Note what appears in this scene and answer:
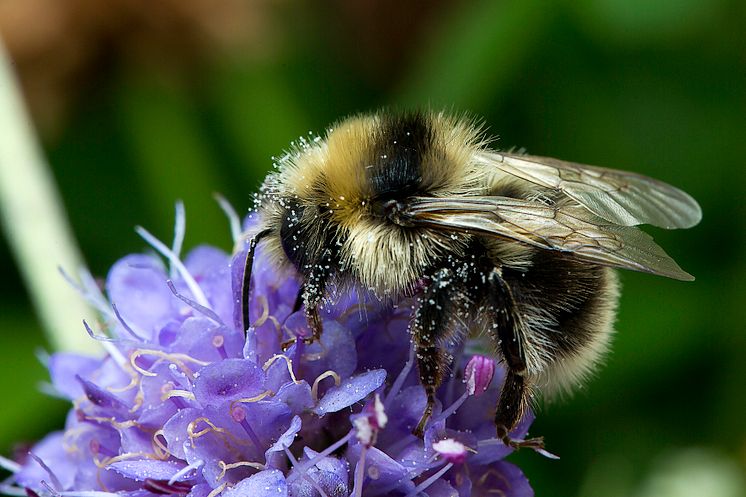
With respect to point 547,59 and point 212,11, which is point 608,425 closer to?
point 547,59

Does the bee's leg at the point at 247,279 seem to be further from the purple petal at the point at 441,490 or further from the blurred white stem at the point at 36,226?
the blurred white stem at the point at 36,226

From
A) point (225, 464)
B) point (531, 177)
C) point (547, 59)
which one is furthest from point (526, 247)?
point (547, 59)

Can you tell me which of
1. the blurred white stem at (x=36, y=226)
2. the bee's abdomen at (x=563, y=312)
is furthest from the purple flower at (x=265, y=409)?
the blurred white stem at (x=36, y=226)

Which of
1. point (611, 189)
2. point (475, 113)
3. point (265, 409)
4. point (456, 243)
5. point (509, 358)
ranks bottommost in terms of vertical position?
point (265, 409)

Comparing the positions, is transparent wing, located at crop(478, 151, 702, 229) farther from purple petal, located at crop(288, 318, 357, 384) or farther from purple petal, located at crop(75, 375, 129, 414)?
purple petal, located at crop(75, 375, 129, 414)

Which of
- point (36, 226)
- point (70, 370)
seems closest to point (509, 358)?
point (70, 370)

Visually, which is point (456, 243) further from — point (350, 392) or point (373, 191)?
point (350, 392)

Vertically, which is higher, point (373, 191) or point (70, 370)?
point (373, 191)
